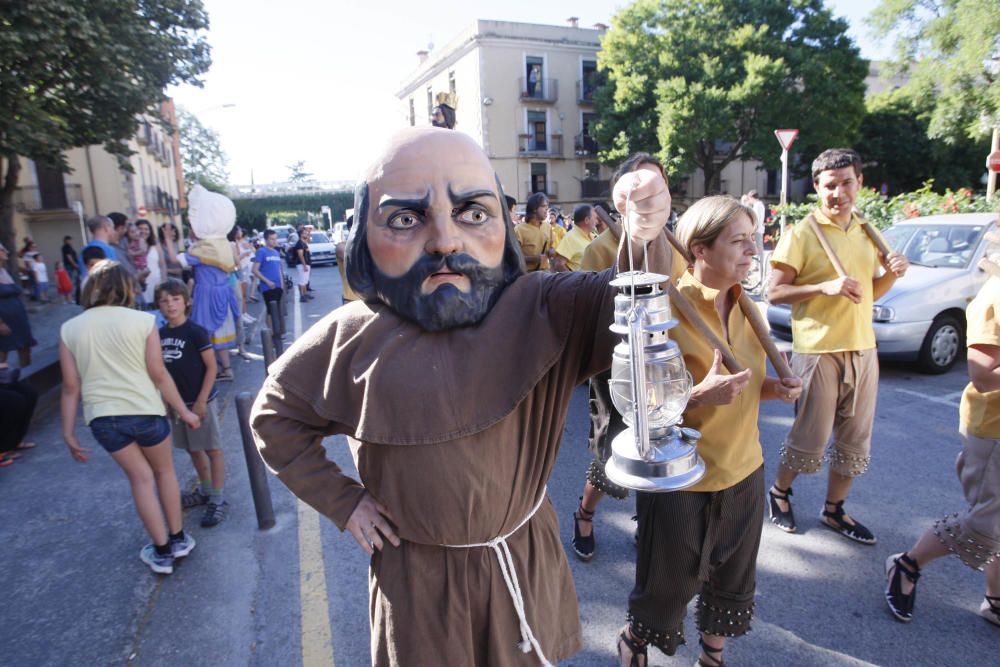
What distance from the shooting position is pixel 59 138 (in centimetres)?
927

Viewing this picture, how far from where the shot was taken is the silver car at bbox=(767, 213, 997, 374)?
6.34 meters

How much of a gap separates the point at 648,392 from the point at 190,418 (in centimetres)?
322

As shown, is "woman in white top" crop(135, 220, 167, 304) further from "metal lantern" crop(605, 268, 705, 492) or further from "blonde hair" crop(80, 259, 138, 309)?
"metal lantern" crop(605, 268, 705, 492)

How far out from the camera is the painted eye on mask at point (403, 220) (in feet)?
4.91

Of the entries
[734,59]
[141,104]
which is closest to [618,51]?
[734,59]

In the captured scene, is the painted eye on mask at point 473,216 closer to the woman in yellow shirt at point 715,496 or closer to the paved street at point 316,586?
the woman in yellow shirt at point 715,496

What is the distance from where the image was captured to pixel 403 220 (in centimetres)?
150

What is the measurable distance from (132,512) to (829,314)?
4446 millimetres

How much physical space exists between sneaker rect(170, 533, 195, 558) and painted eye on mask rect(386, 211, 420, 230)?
292 cm

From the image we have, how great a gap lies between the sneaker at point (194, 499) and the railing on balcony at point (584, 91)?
33216 millimetres

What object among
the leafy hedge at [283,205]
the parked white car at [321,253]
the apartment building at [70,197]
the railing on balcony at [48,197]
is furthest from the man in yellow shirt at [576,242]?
the leafy hedge at [283,205]

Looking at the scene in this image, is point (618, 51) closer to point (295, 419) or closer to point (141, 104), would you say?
point (141, 104)

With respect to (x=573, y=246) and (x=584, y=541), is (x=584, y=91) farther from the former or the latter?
(x=584, y=541)

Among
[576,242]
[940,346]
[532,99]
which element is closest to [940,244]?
[940,346]
